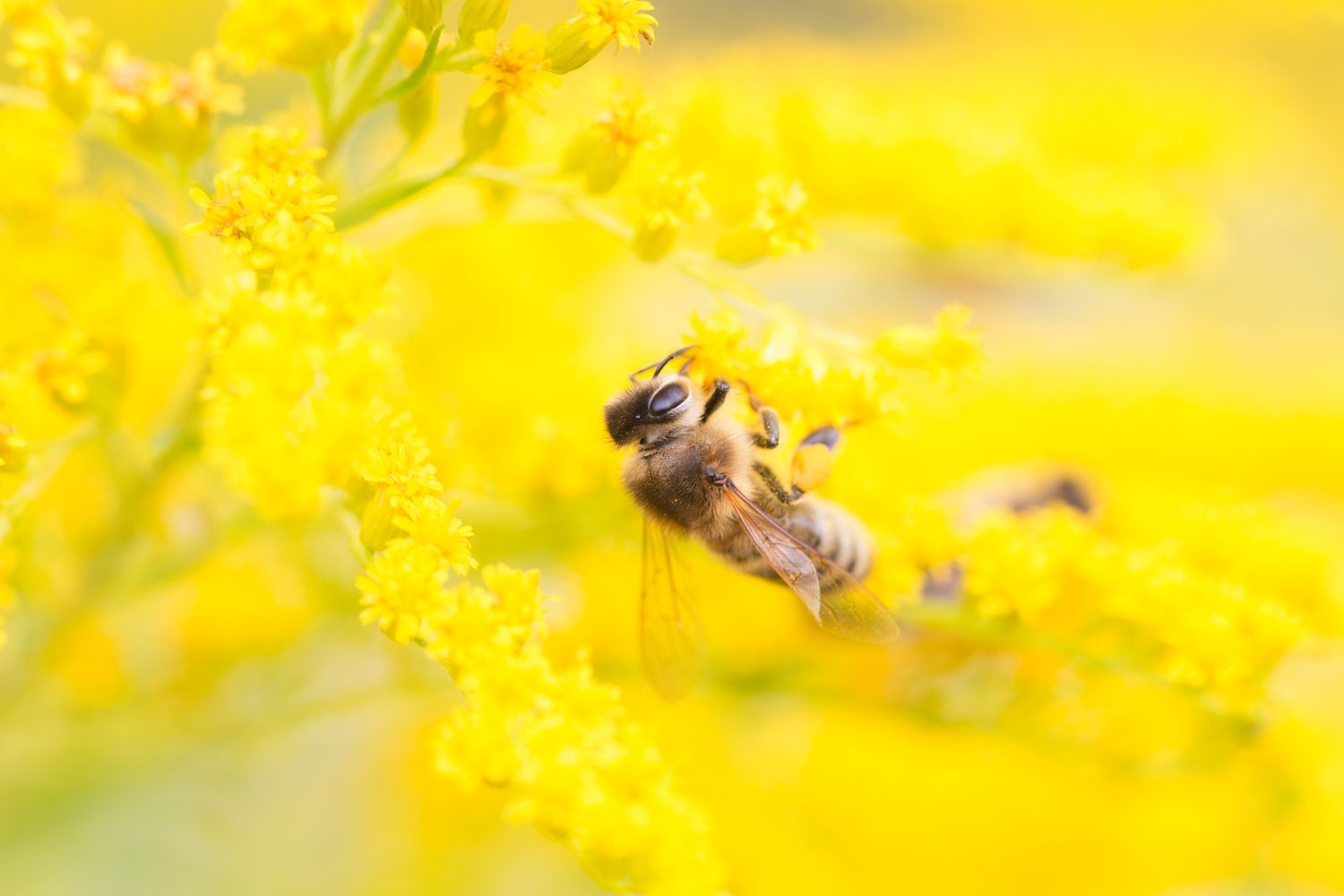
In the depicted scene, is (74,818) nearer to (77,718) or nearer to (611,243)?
(77,718)

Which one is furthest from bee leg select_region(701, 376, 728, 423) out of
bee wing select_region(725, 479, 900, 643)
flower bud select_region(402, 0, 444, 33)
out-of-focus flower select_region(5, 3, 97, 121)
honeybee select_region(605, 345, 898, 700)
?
out-of-focus flower select_region(5, 3, 97, 121)

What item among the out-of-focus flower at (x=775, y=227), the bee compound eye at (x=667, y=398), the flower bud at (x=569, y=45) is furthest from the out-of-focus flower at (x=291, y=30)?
the bee compound eye at (x=667, y=398)

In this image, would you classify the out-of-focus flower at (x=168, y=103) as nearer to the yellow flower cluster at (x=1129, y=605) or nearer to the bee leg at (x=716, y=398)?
the bee leg at (x=716, y=398)

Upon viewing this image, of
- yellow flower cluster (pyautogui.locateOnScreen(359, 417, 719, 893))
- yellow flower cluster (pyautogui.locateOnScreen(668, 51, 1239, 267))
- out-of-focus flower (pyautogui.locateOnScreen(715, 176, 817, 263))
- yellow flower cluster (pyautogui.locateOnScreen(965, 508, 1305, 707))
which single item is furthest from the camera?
yellow flower cluster (pyautogui.locateOnScreen(668, 51, 1239, 267))

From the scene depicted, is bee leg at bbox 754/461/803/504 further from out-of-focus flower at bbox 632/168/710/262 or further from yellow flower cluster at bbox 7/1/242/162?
yellow flower cluster at bbox 7/1/242/162

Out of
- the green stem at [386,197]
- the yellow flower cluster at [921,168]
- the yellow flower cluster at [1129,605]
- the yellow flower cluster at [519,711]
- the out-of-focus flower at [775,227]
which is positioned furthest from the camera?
the yellow flower cluster at [921,168]

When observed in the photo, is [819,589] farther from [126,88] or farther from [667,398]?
[126,88]

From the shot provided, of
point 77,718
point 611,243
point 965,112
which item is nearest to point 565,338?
point 611,243

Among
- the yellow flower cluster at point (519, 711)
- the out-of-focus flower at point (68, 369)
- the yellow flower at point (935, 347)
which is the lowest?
the yellow flower cluster at point (519, 711)
